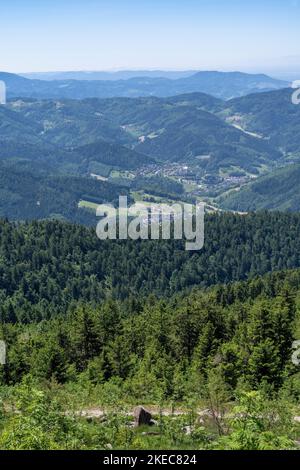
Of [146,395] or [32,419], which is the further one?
[146,395]

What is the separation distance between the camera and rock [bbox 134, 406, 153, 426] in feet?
153

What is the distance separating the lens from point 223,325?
86000 mm

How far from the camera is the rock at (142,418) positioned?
46719 millimetres

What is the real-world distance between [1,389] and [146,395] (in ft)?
51.5

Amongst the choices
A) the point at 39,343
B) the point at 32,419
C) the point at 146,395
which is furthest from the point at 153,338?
the point at 32,419

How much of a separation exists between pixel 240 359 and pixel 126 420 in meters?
31.2

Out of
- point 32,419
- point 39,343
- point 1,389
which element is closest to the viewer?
point 32,419

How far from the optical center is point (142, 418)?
155 ft

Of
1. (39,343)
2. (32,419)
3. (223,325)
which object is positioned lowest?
(39,343)

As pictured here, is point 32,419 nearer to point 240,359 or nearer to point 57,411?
point 57,411

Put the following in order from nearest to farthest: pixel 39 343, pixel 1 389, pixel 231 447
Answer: pixel 231 447 < pixel 1 389 < pixel 39 343

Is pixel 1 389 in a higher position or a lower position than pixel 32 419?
lower
